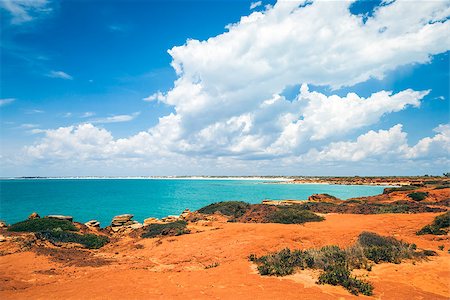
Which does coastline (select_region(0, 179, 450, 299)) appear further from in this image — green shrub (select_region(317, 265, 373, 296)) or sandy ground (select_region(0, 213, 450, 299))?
green shrub (select_region(317, 265, 373, 296))

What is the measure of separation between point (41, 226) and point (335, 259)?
2365 centimetres

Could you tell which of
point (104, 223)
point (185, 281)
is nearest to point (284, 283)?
point (185, 281)

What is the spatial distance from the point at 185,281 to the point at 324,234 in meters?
10.7

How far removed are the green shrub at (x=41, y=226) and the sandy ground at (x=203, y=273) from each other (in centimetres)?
539

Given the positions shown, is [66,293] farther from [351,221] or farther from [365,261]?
[351,221]

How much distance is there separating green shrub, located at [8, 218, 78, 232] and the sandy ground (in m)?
5.39

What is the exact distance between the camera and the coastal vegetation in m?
10.9

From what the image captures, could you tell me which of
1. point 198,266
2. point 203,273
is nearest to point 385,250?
point 203,273

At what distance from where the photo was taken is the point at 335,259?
41.1ft

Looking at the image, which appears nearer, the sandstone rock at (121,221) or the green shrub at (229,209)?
the sandstone rock at (121,221)

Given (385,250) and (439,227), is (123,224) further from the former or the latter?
(439,227)

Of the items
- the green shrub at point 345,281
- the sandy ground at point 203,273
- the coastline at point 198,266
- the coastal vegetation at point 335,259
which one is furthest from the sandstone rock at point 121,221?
the green shrub at point 345,281

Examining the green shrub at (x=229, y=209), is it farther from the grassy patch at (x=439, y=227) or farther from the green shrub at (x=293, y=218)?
the grassy patch at (x=439, y=227)

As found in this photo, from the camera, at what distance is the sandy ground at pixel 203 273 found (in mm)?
9849
